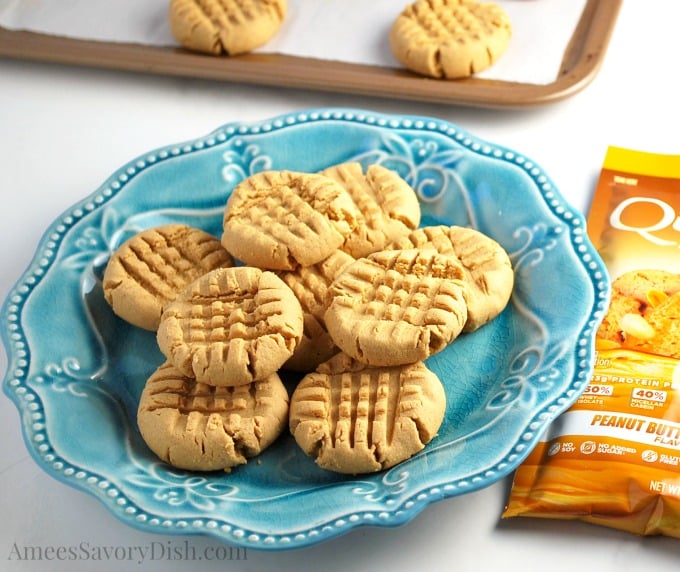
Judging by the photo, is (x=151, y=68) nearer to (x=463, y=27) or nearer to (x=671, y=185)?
(x=463, y=27)

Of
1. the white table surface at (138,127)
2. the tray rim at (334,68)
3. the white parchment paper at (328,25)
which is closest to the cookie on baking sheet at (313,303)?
the white table surface at (138,127)

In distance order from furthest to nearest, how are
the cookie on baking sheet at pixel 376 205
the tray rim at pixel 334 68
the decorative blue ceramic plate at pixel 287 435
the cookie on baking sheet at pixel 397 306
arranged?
the tray rim at pixel 334 68 < the cookie on baking sheet at pixel 376 205 < the cookie on baking sheet at pixel 397 306 < the decorative blue ceramic plate at pixel 287 435

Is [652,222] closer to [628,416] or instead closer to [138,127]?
[628,416]

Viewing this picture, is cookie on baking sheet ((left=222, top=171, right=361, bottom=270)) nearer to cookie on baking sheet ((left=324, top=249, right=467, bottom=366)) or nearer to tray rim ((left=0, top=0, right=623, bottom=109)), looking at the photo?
cookie on baking sheet ((left=324, top=249, right=467, bottom=366))

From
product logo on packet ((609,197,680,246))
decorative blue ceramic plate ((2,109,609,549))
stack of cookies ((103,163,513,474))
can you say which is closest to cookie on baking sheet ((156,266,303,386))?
stack of cookies ((103,163,513,474))

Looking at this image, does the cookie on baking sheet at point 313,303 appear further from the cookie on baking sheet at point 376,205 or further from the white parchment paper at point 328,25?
the white parchment paper at point 328,25

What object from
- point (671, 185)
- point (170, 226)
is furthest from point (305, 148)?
point (671, 185)

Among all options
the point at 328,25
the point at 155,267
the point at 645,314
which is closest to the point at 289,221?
the point at 155,267
